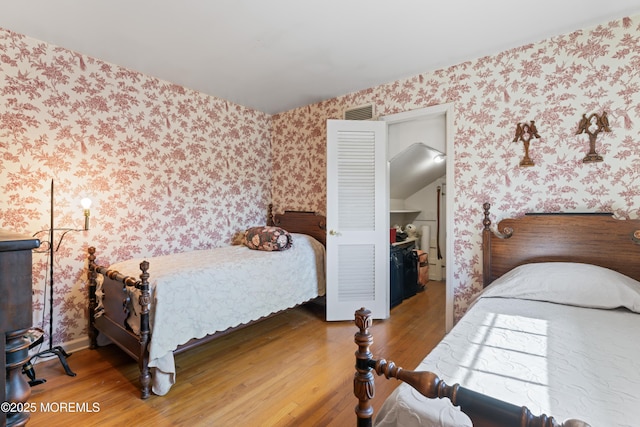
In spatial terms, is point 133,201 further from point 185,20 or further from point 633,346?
point 633,346

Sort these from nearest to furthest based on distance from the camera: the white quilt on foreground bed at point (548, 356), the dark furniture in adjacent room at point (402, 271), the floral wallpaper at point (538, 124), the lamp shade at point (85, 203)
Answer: the white quilt on foreground bed at point (548, 356), the floral wallpaper at point (538, 124), the lamp shade at point (85, 203), the dark furniture in adjacent room at point (402, 271)

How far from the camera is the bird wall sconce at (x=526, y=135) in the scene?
2.37 meters

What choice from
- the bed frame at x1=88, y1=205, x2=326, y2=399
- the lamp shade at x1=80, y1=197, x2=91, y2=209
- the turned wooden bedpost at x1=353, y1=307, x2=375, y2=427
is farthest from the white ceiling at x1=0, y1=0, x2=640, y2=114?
the turned wooden bedpost at x1=353, y1=307, x2=375, y2=427

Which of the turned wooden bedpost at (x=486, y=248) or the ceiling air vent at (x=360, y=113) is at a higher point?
the ceiling air vent at (x=360, y=113)

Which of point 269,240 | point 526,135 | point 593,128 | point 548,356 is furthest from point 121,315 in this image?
point 593,128

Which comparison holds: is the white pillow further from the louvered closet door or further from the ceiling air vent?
the ceiling air vent

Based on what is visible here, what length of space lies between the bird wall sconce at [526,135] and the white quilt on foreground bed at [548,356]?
89 cm

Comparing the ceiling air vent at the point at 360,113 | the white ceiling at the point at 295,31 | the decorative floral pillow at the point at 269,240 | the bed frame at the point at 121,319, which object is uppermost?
the white ceiling at the point at 295,31

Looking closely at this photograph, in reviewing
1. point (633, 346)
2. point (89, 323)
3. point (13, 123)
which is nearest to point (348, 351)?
point (633, 346)

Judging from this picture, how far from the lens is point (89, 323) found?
8.46 feet

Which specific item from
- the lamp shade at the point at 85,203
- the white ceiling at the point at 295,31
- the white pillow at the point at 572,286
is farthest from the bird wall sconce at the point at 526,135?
the lamp shade at the point at 85,203

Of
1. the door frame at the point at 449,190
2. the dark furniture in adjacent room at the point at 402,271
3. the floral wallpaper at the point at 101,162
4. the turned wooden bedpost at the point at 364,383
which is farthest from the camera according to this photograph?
the dark furniture in adjacent room at the point at 402,271

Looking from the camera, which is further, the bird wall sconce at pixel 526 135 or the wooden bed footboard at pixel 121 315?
the bird wall sconce at pixel 526 135

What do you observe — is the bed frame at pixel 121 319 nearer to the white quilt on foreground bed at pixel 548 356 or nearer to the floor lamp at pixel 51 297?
the floor lamp at pixel 51 297
